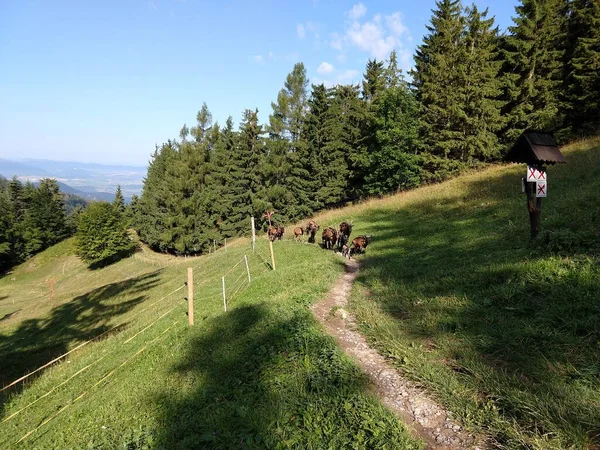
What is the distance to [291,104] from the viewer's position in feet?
146

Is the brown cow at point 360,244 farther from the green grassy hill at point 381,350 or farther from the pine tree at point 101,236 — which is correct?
the pine tree at point 101,236

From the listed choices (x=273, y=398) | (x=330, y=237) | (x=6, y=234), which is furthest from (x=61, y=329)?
(x=6, y=234)

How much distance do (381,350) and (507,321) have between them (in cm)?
239

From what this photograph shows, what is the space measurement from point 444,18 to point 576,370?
40.7 meters

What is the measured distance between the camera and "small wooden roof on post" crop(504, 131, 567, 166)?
9.26 metres

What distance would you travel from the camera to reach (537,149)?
9.27 metres

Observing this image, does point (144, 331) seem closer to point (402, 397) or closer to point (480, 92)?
point (402, 397)

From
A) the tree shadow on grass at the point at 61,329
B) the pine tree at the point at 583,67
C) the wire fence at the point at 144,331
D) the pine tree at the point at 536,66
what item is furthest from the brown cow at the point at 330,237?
the pine tree at the point at 583,67

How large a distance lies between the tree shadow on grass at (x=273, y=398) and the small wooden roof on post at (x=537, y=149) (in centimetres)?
805


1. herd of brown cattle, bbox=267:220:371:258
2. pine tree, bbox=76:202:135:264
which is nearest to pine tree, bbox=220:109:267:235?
pine tree, bbox=76:202:135:264

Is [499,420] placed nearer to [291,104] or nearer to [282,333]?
[282,333]

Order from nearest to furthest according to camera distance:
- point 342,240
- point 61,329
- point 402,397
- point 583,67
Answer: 1. point 402,397
2. point 342,240
3. point 61,329
4. point 583,67

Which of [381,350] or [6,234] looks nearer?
[381,350]

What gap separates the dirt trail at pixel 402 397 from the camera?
4.05 m
